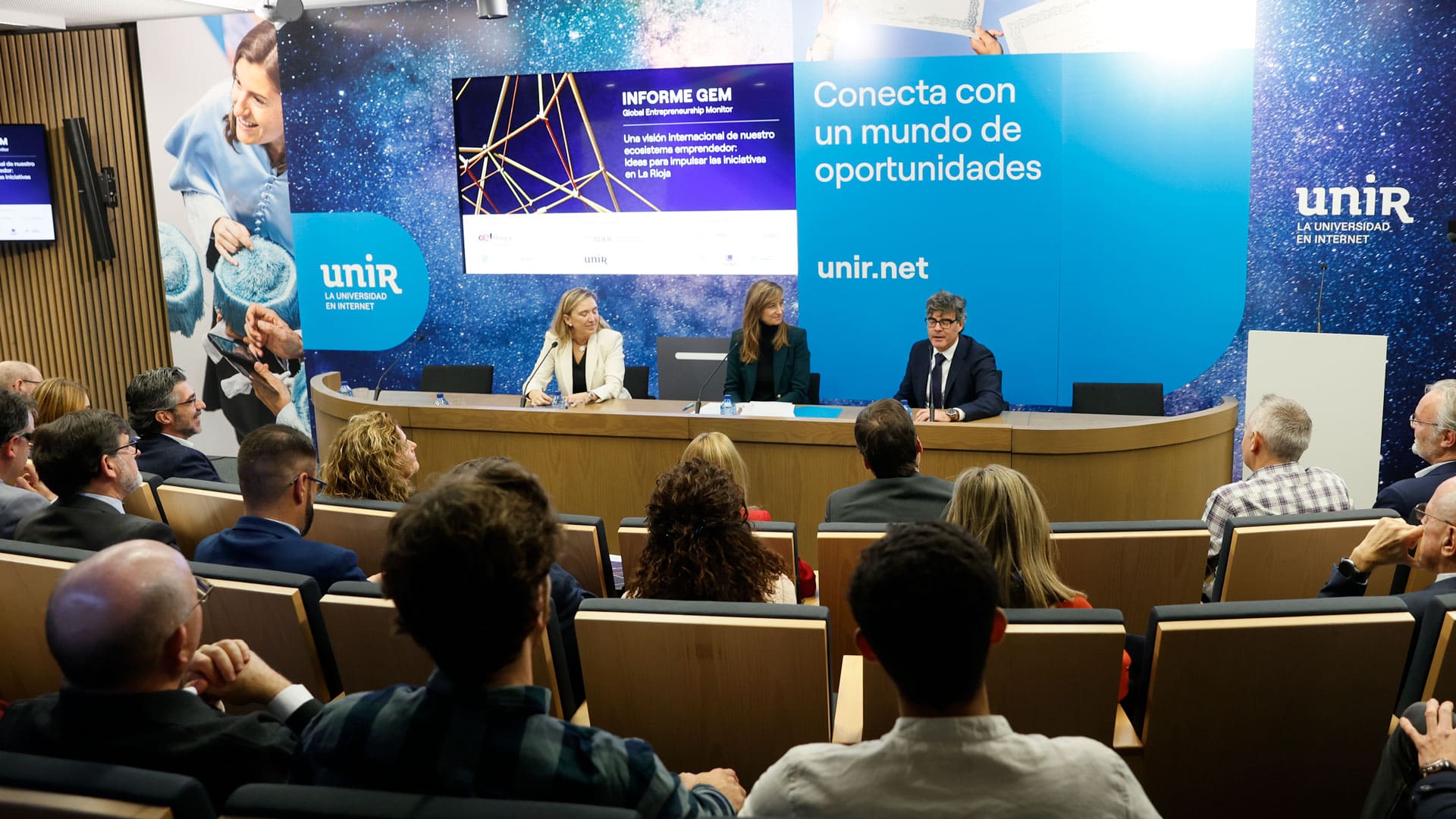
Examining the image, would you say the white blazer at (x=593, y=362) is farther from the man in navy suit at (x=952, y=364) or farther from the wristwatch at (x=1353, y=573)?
the wristwatch at (x=1353, y=573)

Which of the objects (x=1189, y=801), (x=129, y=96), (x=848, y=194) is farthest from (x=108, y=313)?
(x=1189, y=801)

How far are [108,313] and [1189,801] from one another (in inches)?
360

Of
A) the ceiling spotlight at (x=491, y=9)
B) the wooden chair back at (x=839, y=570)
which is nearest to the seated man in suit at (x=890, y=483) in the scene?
the wooden chair back at (x=839, y=570)

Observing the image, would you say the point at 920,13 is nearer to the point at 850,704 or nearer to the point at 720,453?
the point at 720,453

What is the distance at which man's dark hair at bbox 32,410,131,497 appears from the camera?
3.25 metres

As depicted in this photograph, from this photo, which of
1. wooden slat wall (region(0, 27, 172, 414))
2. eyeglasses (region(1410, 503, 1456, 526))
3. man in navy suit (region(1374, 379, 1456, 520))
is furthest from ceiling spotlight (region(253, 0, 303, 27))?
eyeglasses (region(1410, 503, 1456, 526))

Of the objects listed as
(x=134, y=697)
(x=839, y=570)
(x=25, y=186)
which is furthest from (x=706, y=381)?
(x=25, y=186)

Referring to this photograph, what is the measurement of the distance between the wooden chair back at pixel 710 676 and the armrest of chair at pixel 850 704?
123 millimetres

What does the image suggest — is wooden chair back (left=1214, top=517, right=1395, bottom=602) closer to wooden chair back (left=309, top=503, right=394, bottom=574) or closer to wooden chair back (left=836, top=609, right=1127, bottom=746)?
wooden chair back (left=836, top=609, right=1127, bottom=746)

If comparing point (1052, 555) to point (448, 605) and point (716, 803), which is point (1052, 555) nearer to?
point (716, 803)

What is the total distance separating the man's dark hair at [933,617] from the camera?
1.49m

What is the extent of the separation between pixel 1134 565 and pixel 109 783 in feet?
8.63

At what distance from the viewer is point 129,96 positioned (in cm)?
848

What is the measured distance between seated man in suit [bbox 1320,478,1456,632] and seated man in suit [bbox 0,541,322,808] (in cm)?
246
